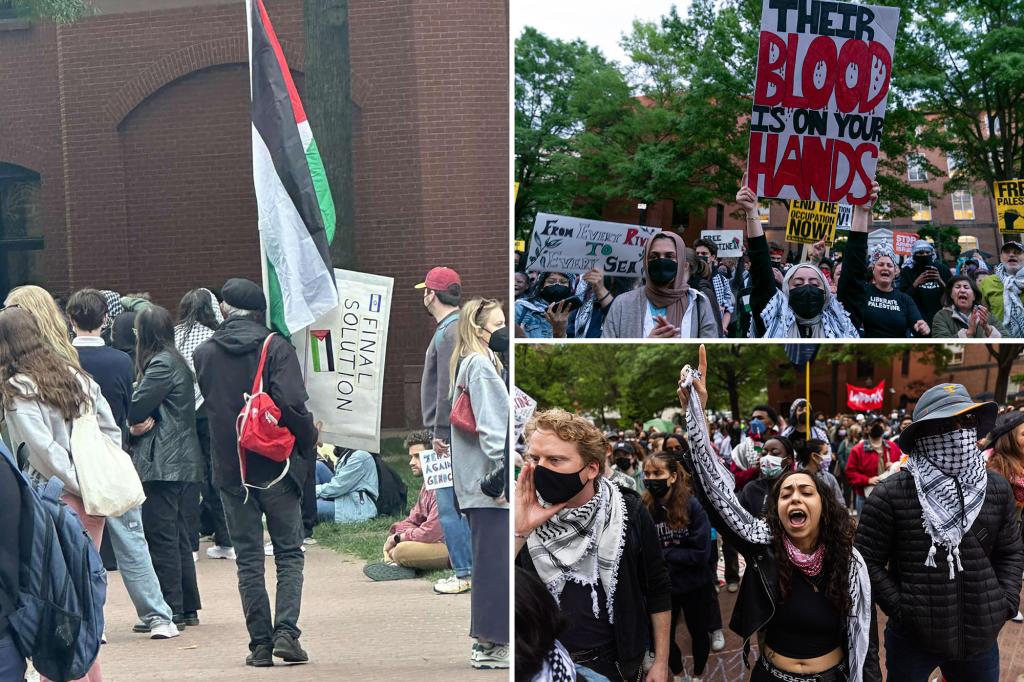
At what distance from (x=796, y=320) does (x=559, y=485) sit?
1.60 metres

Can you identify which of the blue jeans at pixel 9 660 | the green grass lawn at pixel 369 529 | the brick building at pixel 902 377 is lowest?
the blue jeans at pixel 9 660

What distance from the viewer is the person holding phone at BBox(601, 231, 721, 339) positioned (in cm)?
486

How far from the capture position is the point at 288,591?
4887mm

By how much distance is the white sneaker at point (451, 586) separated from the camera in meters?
5.01

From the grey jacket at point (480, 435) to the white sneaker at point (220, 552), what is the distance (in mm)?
1064

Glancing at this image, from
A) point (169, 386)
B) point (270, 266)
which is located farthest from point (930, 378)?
point (169, 386)

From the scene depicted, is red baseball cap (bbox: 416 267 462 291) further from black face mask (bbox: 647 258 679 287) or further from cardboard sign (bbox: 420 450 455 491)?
black face mask (bbox: 647 258 679 287)

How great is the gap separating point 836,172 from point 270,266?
101 inches

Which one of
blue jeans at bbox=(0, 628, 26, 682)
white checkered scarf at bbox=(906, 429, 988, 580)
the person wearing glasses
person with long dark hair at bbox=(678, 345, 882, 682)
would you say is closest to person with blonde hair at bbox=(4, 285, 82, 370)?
blue jeans at bbox=(0, 628, 26, 682)

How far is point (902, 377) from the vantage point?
14.1ft

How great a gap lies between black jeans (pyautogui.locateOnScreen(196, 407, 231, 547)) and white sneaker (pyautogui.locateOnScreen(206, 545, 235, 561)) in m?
0.02

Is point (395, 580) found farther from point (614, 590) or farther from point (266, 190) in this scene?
point (266, 190)

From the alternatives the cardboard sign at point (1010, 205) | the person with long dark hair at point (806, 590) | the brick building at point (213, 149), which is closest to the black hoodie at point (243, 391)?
the brick building at point (213, 149)

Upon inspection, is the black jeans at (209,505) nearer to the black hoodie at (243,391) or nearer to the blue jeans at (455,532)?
the black hoodie at (243,391)
